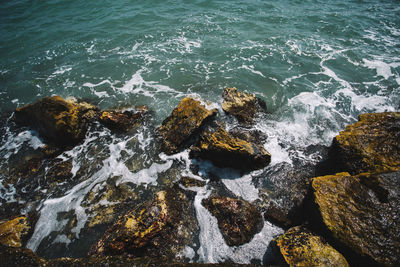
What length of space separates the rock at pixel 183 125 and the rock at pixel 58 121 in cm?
352

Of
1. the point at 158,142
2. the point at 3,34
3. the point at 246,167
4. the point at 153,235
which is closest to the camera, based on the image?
the point at 153,235

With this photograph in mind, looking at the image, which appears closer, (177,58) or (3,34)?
(177,58)

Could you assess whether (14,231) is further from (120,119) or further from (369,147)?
(369,147)

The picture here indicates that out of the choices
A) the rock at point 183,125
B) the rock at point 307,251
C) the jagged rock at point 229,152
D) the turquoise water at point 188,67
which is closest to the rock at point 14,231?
the turquoise water at point 188,67

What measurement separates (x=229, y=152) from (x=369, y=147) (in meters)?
4.07

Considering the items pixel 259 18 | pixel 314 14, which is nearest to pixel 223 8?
pixel 259 18

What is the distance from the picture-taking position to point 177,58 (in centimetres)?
1199

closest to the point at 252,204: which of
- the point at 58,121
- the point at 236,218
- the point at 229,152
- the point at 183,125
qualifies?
the point at 236,218

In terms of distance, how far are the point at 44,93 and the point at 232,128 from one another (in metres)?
10.7

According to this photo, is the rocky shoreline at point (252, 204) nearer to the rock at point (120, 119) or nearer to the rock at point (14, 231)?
the rock at point (14, 231)

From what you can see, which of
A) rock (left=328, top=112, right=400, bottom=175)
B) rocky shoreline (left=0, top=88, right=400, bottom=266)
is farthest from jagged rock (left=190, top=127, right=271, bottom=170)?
rock (left=328, top=112, right=400, bottom=175)

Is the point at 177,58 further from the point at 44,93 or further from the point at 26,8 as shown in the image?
the point at 26,8

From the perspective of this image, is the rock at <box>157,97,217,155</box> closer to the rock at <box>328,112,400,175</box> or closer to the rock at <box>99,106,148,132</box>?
the rock at <box>99,106,148,132</box>

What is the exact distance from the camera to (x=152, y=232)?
4203 millimetres
